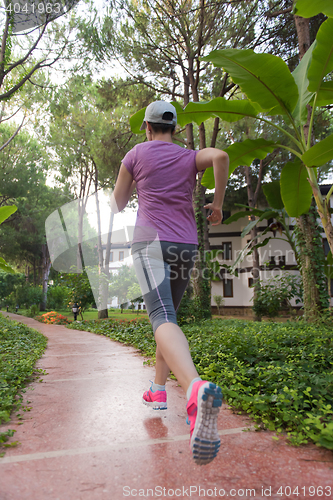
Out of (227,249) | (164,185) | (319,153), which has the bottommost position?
(164,185)

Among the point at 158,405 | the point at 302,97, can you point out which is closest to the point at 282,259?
the point at 302,97

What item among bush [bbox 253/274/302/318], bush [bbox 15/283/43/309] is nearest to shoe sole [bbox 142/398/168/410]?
bush [bbox 253/274/302/318]

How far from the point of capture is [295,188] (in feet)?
15.9

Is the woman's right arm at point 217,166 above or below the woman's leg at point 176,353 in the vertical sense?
above

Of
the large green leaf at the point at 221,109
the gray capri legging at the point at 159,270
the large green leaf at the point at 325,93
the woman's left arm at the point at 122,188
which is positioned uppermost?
the large green leaf at the point at 221,109

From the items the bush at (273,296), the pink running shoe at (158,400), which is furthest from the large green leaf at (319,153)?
the bush at (273,296)

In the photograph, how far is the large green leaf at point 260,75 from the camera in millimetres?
3439

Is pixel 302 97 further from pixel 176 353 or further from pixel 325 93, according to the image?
pixel 176 353

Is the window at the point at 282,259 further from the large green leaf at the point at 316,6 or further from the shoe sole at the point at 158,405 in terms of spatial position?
the shoe sole at the point at 158,405

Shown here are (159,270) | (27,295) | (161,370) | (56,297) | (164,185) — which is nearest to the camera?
(159,270)

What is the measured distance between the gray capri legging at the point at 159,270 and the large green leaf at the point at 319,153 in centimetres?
219

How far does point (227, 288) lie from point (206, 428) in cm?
2202

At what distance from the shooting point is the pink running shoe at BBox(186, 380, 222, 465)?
1.22 meters

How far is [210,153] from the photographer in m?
1.82
